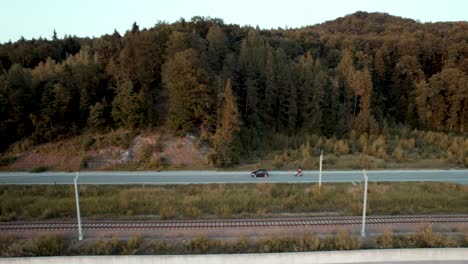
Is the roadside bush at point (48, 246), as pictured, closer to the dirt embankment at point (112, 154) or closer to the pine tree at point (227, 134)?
the dirt embankment at point (112, 154)

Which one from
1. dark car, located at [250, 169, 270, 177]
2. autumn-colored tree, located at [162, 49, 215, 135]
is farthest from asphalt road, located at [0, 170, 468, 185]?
autumn-colored tree, located at [162, 49, 215, 135]

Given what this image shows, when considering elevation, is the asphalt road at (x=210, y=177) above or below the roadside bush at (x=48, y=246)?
below

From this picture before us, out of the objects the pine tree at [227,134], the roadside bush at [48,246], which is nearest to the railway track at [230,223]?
the roadside bush at [48,246]

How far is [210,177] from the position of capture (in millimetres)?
26953

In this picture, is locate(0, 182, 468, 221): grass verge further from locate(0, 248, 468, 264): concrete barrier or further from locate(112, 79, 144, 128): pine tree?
locate(112, 79, 144, 128): pine tree

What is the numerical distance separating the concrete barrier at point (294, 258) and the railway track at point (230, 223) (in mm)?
3439

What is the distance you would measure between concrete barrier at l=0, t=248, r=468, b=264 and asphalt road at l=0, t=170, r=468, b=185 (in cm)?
1177

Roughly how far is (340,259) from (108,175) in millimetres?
20363

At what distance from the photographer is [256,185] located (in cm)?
2483

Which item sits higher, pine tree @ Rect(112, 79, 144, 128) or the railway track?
pine tree @ Rect(112, 79, 144, 128)

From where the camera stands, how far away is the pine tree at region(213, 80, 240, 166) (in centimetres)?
2973

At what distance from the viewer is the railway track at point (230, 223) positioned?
56.4 feet

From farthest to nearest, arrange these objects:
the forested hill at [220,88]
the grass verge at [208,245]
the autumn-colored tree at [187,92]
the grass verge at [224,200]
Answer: the forested hill at [220,88]
the autumn-colored tree at [187,92]
the grass verge at [224,200]
the grass verge at [208,245]

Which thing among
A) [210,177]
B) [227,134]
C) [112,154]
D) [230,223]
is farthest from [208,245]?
[112,154]
